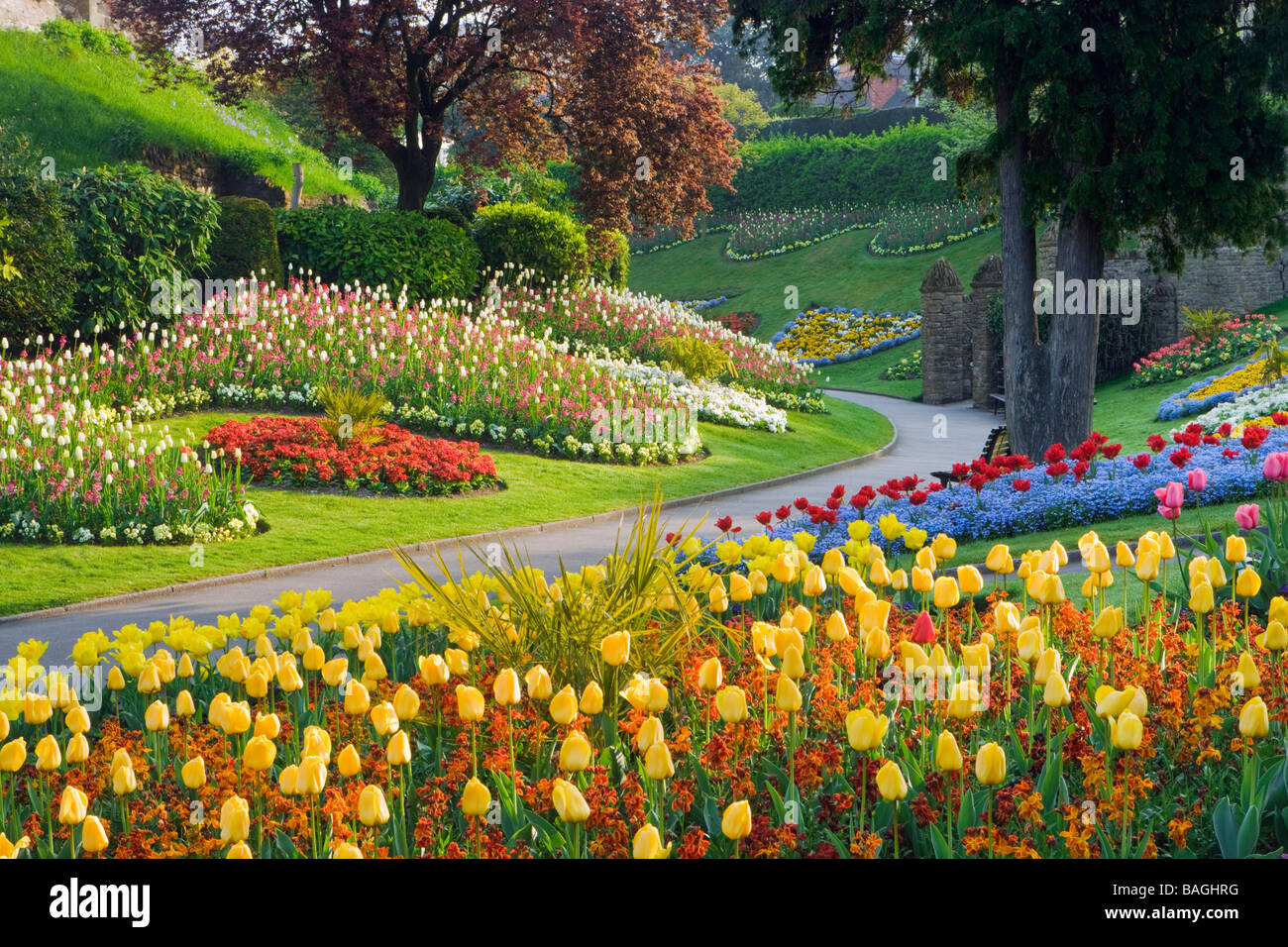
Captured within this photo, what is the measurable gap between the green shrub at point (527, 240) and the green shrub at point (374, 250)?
5.89 ft

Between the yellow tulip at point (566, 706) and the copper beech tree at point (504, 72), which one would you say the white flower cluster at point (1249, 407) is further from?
the yellow tulip at point (566, 706)

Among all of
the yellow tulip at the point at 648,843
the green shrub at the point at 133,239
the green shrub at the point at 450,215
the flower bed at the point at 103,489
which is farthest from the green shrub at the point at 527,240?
the yellow tulip at the point at 648,843

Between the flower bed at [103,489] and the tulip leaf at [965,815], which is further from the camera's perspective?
the flower bed at [103,489]

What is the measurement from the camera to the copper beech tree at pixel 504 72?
21.7m

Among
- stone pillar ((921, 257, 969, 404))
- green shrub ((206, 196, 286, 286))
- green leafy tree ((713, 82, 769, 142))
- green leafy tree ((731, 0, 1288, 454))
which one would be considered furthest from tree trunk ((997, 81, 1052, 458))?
green leafy tree ((713, 82, 769, 142))

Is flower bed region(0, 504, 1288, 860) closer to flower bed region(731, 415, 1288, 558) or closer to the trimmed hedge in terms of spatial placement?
flower bed region(731, 415, 1288, 558)

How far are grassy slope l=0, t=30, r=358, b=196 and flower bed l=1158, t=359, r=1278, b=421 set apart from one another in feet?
61.7

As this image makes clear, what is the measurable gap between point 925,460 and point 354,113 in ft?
42.6

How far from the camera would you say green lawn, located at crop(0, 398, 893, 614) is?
8.92 meters

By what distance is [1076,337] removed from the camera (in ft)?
39.9

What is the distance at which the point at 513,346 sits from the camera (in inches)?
683

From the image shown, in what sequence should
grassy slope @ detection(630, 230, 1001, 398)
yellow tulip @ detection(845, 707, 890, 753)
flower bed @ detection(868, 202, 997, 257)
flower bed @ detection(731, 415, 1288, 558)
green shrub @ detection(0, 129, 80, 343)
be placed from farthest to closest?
flower bed @ detection(868, 202, 997, 257) < grassy slope @ detection(630, 230, 1001, 398) < green shrub @ detection(0, 129, 80, 343) < flower bed @ detection(731, 415, 1288, 558) < yellow tulip @ detection(845, 707, 890, 753)

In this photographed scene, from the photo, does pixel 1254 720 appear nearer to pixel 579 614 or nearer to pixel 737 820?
pixel 737 820

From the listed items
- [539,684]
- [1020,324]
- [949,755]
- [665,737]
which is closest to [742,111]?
[1020,324]
